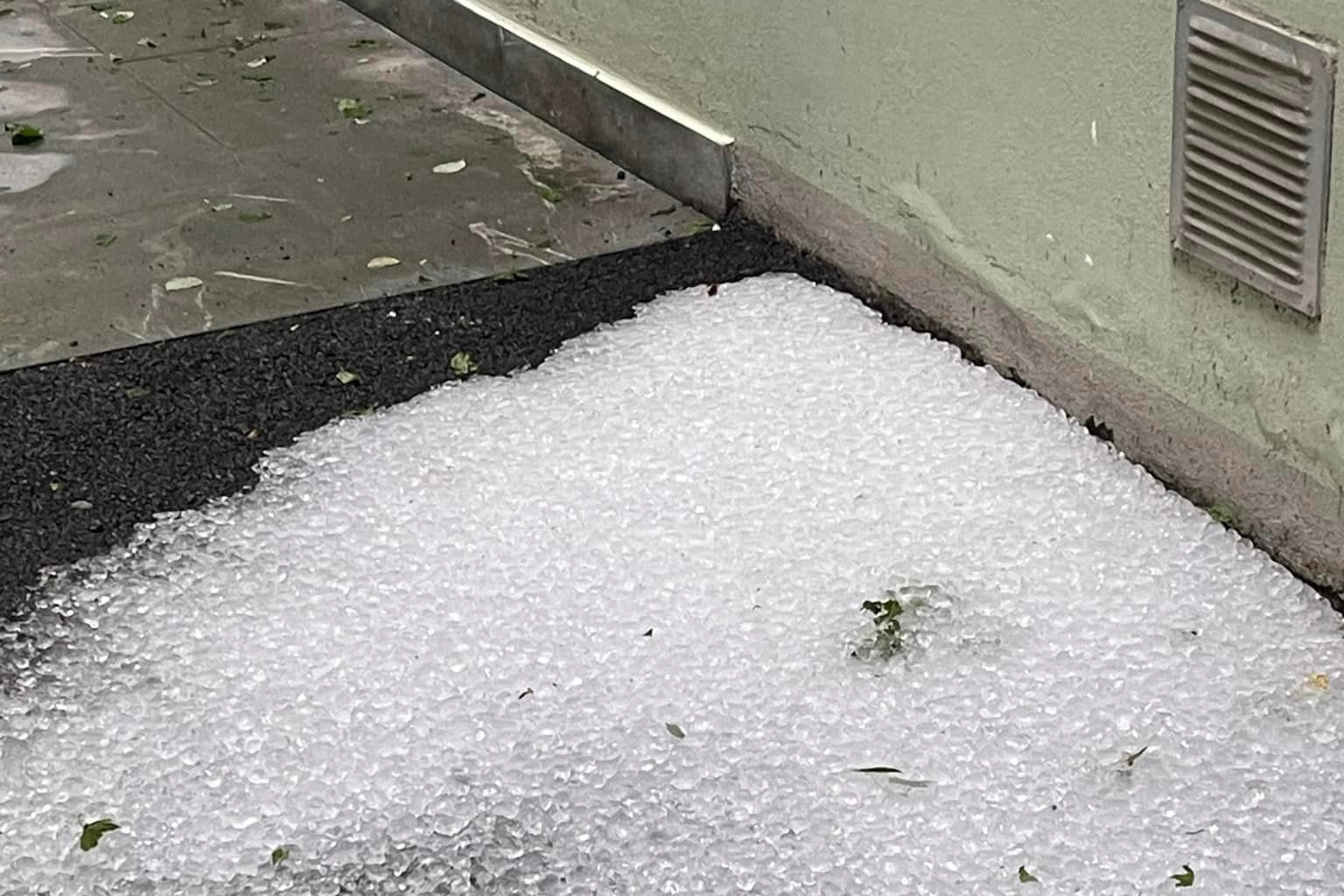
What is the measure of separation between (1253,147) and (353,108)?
2476mm

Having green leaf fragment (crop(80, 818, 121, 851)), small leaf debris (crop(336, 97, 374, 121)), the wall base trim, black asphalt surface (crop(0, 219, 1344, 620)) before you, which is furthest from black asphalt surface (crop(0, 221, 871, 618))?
small leaf debris (crop(336, 97, 374, 121))

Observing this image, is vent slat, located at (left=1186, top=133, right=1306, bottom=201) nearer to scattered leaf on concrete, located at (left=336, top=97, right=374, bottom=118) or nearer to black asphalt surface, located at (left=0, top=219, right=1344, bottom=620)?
black asphalt surface, located at (left=0, top=219, right=1344, bottom=620)

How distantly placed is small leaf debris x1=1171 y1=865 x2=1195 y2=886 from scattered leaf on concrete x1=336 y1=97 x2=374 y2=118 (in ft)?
9.54

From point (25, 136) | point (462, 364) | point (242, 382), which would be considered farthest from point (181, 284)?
point (25, 136)

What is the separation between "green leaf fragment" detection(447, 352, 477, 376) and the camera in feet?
11.4

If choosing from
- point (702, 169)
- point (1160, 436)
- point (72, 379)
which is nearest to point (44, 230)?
point (72, 379)

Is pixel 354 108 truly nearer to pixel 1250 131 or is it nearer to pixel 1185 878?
pixel 1250 131

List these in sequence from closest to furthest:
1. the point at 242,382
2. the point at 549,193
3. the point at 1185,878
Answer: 1. the point at 1185,878
2. the point at 242,382
3. the point at 549,193

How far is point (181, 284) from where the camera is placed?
3836mm

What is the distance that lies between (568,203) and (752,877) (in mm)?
2087

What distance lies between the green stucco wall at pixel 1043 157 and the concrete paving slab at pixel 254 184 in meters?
0.42

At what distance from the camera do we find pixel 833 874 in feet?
7.62

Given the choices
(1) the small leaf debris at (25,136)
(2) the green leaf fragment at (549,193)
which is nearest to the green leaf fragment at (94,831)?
(2) the green leaf fragment at (549,193)

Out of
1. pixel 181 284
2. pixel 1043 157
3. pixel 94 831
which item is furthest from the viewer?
pixel 181 284
